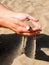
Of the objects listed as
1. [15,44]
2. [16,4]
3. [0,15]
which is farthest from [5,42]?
[16,4]

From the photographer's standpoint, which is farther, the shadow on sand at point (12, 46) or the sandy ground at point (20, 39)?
the shadow on sand at point (12, 46)

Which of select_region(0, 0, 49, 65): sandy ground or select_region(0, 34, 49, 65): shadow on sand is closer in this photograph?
select_region(0, 0, 49, 65): sandy ground

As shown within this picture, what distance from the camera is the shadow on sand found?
2.09 metres

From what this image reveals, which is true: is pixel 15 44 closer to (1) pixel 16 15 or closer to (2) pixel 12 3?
(1) pixel 16 15

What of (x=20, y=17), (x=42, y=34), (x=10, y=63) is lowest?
(x=10, y=63)

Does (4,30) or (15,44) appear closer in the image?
(15,44)

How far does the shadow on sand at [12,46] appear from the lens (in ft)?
6.85

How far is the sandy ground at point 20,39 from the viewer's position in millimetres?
1872

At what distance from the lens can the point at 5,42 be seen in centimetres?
235

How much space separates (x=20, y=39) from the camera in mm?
2340

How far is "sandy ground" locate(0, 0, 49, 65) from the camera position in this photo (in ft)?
6.14

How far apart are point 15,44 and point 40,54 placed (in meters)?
0.27

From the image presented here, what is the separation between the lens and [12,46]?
225 centimetres

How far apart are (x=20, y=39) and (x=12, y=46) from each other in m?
0.13
